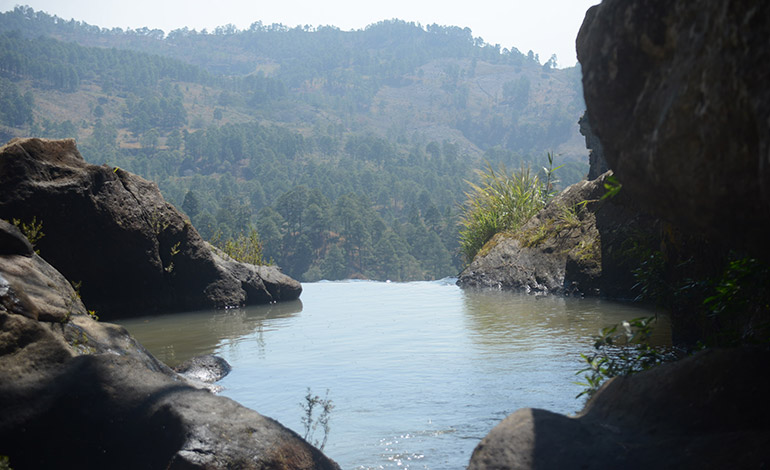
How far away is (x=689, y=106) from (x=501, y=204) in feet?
45.8

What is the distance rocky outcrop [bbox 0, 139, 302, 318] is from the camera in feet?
27.1

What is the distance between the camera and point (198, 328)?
29.1 ft

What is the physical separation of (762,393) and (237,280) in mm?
10674

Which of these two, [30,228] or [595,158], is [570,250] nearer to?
[595,158]

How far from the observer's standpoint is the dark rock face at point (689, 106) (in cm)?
177

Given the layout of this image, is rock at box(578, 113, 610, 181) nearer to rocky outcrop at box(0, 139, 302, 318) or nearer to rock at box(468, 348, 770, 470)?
rocky outcrop at box(0, 139, 302, 318)

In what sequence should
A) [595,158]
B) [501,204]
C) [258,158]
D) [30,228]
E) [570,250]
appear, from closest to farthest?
1. [30,228]
2. [570,250]
3. [501,204]
4. [595,158]
5. [258,158]

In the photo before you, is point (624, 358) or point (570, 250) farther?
point (570, 250)

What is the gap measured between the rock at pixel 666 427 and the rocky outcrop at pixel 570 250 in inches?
240

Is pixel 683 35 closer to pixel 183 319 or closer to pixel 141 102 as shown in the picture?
pixel 183 319

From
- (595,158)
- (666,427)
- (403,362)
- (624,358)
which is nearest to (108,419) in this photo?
(666,427)

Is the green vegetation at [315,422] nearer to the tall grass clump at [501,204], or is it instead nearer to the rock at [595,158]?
the tall grass clump at [501,204]

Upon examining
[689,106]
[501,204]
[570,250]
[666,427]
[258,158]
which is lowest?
[666,427]

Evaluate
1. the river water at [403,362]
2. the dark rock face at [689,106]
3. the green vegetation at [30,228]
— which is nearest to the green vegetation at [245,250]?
the river water at [403,362]
